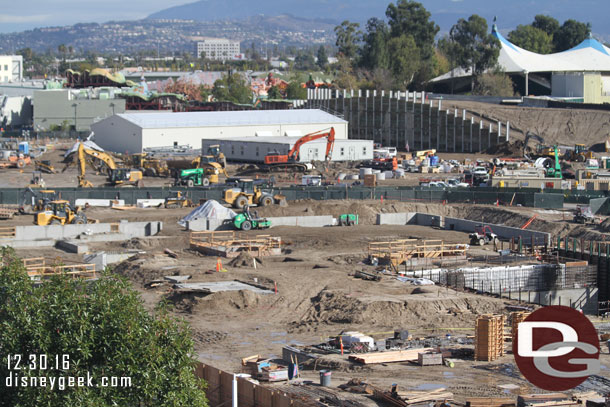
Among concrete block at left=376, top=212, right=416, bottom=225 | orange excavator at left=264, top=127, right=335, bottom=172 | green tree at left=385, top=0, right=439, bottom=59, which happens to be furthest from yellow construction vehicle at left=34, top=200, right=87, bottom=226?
green tree at left=385, top=0, right=439, bottom=59

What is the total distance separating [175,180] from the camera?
64.3 metres

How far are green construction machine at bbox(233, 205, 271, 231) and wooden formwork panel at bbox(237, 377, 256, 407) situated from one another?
83.4 feet

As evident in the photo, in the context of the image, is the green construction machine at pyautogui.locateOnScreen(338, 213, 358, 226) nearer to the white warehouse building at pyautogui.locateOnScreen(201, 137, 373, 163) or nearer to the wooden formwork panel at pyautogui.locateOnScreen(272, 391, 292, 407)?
the white warehouse building at pyautogui.locateOnScreen(201, 137, 373, 163)

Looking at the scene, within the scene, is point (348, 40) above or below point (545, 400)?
above

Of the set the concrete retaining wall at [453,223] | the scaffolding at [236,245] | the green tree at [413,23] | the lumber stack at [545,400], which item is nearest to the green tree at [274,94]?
the green tree at [413,23]

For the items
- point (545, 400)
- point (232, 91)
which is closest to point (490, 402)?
point (545, 400)

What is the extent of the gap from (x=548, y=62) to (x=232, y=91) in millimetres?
43358

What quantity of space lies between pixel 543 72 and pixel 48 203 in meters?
81.3

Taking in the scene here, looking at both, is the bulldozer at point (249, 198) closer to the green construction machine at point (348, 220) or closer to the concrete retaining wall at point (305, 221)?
the concrete retaining wall at point (305, 221)

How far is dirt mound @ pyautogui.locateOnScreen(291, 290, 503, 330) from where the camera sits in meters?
30.3

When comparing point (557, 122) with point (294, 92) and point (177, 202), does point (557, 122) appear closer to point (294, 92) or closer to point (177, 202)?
point (177, 202)

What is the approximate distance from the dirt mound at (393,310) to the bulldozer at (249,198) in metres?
20.0

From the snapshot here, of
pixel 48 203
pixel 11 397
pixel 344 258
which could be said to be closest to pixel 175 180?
pixel 48 203

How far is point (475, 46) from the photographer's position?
116 m
